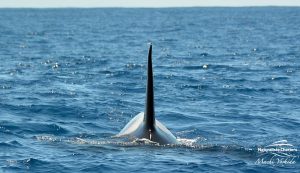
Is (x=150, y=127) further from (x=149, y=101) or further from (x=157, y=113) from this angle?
(x=157, y=113)

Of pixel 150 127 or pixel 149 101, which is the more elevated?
pixel 149 101

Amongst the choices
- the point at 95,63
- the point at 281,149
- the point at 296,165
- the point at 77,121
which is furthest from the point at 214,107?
the point at 95,63

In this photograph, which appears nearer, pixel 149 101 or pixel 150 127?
pixel 149 101

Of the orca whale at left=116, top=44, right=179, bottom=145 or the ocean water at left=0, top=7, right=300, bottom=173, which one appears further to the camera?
the orca whale at left=116, top=44, right=179, bottom=145

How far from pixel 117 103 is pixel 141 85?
588 centimetres

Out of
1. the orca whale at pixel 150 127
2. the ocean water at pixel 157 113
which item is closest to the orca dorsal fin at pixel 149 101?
the orca whale at pixel 150 127

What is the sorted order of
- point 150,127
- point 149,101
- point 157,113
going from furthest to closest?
point 157,113, point 150,127, point 149,101

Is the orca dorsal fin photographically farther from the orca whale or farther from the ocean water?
the ocean water

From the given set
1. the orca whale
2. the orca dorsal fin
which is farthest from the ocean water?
the orca dorsal fin

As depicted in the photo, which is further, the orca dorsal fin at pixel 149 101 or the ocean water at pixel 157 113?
the orca dorsal fin at pixel 149 101

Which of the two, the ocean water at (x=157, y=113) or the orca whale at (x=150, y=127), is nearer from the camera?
the ocean water at (x=157, y=113)

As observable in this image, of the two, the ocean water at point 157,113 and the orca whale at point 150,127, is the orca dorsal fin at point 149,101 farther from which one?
the ocean water at point 157,113

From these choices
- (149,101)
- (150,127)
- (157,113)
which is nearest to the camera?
(149,101)

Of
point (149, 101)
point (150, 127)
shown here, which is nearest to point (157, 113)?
point (150, 127)
